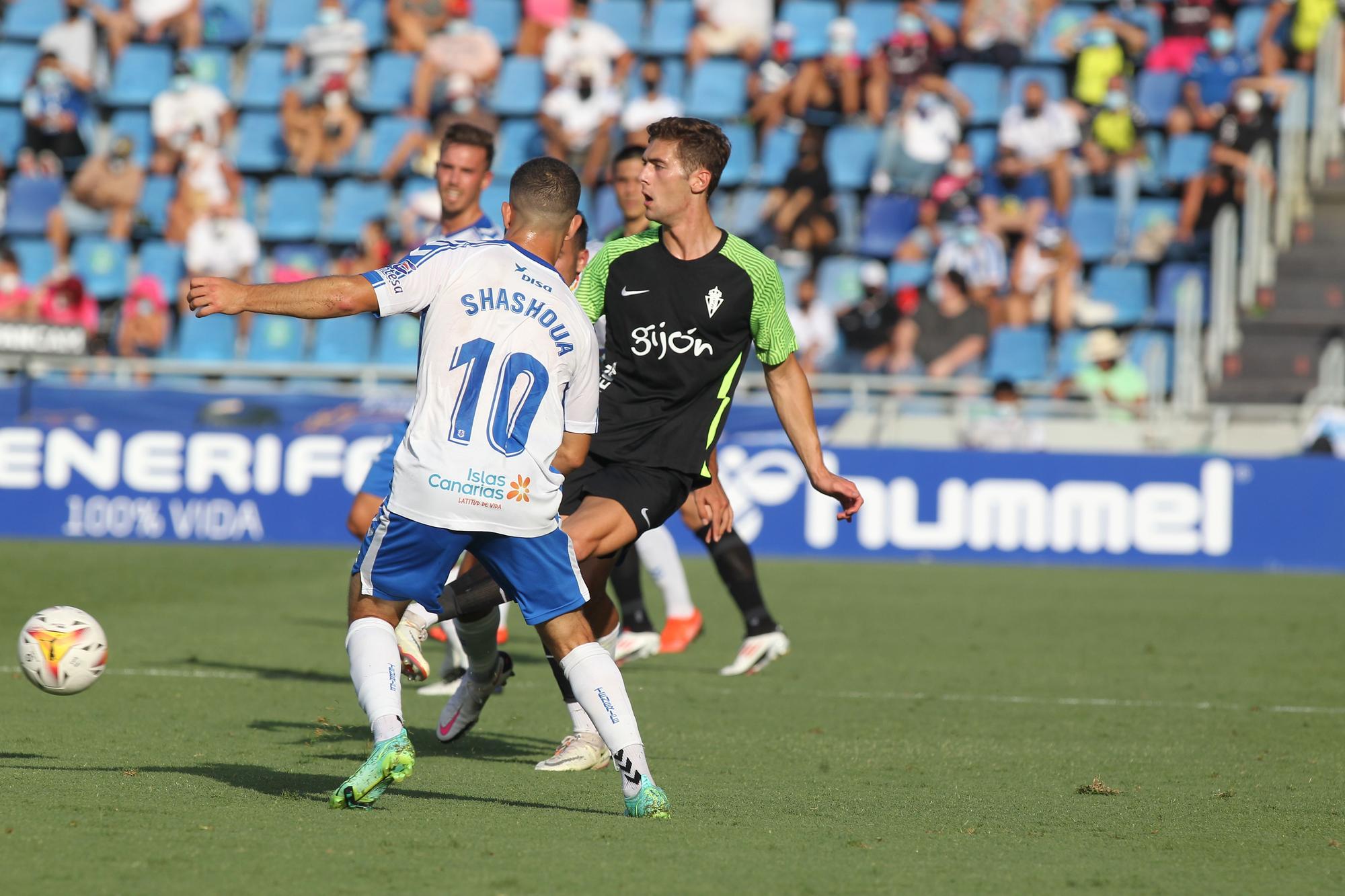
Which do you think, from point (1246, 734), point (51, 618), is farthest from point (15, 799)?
point (1246, 734)

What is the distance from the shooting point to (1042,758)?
685cm

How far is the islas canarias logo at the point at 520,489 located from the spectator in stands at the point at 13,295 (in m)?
15.5

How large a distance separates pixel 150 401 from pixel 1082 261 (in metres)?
10.3

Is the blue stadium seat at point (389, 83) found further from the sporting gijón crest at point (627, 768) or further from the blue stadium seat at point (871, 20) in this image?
the sporting gijón crest at point (627, 768)

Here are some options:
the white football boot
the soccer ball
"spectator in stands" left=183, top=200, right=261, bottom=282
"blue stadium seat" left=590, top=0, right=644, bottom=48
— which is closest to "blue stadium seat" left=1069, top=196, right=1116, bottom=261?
"blue stadium seat" left=590, top=0, right=644, bottom=48

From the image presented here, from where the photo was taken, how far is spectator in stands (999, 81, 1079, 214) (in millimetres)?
20469

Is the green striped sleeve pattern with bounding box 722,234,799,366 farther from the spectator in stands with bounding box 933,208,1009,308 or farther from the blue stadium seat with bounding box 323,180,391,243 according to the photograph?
the blue stadium seat with bounding box 323,180,391,243

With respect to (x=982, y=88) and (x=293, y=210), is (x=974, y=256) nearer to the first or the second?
(x=982, y=88)

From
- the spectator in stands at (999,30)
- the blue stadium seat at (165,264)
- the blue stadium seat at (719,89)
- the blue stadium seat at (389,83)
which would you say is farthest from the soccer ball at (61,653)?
the spectator in stands at (999,30)

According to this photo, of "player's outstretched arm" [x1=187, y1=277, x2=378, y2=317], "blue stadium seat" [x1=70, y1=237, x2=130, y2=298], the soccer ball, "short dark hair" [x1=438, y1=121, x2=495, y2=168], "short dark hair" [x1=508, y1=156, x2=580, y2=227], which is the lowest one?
the soccer ball

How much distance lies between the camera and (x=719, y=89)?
22.1 m

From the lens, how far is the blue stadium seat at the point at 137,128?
22.7 meters

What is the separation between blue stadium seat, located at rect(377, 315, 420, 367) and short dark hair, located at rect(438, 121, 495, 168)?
1117 cm

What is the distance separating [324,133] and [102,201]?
2.75m
